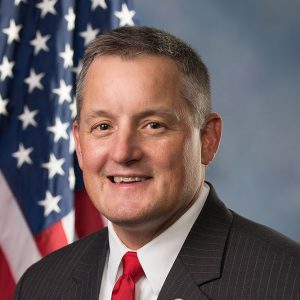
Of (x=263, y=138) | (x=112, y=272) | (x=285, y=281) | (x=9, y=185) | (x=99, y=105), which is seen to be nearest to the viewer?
(x=285, y=281)

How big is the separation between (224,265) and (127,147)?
1.99 feet

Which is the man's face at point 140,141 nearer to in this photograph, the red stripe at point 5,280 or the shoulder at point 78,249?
the shoulder at point 78,249

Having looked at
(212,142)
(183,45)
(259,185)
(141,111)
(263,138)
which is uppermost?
(183,45)

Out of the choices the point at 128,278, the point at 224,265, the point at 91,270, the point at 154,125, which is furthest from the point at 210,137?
the point at 91,270

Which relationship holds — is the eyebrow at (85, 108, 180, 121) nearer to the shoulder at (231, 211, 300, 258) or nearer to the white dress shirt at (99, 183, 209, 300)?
the white dress shirt at (99, 183, 209, 300)

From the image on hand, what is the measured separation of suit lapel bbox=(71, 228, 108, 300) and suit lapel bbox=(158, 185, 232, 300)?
16.9 inches

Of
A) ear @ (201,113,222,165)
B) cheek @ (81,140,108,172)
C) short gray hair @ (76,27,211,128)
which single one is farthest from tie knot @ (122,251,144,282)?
short gray hair @ (76,27,211,128)

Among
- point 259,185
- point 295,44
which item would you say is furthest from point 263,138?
point 295,44

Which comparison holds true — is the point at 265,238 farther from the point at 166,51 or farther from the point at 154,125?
the point at 166,51

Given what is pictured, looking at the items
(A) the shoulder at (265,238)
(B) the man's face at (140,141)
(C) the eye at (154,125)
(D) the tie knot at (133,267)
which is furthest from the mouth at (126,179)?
(A) the shoulder at (265,238)

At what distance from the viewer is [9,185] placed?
177 inches

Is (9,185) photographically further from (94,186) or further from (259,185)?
(259,185)

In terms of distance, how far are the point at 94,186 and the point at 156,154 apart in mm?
320

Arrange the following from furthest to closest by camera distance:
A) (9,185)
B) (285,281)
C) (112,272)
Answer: (9,185) < (112,272) < (285,281)
